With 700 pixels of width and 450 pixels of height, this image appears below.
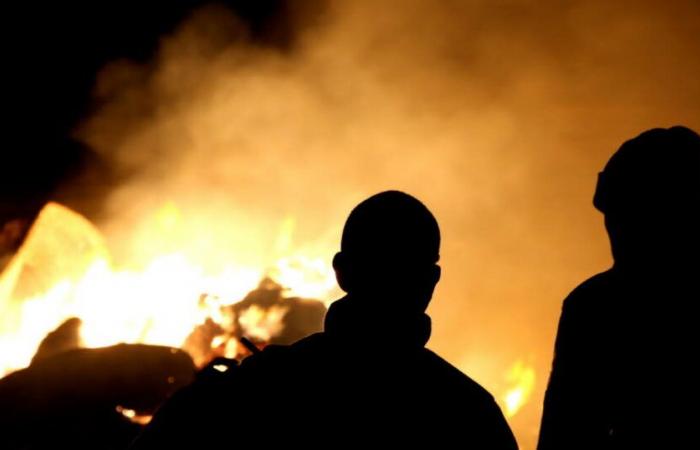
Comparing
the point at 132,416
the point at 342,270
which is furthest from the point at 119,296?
the point at 342,270

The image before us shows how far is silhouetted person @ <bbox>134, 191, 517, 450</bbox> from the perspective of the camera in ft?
6.30

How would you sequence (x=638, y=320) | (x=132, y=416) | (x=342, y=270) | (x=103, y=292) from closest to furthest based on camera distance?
1. (x=342, y=270)
2. (x=638, y=320)
3. (x=132, y=416)
4. (x=103, y=292)

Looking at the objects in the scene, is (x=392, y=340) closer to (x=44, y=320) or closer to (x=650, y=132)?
(x=650, y=132)

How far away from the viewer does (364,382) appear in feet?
6.65

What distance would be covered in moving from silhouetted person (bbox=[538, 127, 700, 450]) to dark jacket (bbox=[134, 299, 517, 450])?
1024 mm

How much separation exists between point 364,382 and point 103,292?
21.7m

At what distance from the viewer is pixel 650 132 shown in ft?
9.86

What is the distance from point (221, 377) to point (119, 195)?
2737 cm

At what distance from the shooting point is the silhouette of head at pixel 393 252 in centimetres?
215

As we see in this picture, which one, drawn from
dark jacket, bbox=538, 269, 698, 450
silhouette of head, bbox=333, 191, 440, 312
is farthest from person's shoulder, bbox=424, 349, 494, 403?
dark jacket, bbox=538, 269, 698, 450

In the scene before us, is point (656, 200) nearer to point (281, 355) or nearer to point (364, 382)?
point (364, 382)

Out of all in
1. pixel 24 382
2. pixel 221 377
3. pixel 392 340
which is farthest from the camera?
pixel 24 382

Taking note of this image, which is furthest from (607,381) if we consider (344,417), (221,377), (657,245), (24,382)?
(24,382)

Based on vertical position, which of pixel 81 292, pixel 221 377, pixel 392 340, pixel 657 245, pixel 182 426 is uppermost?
pixel 81 292
